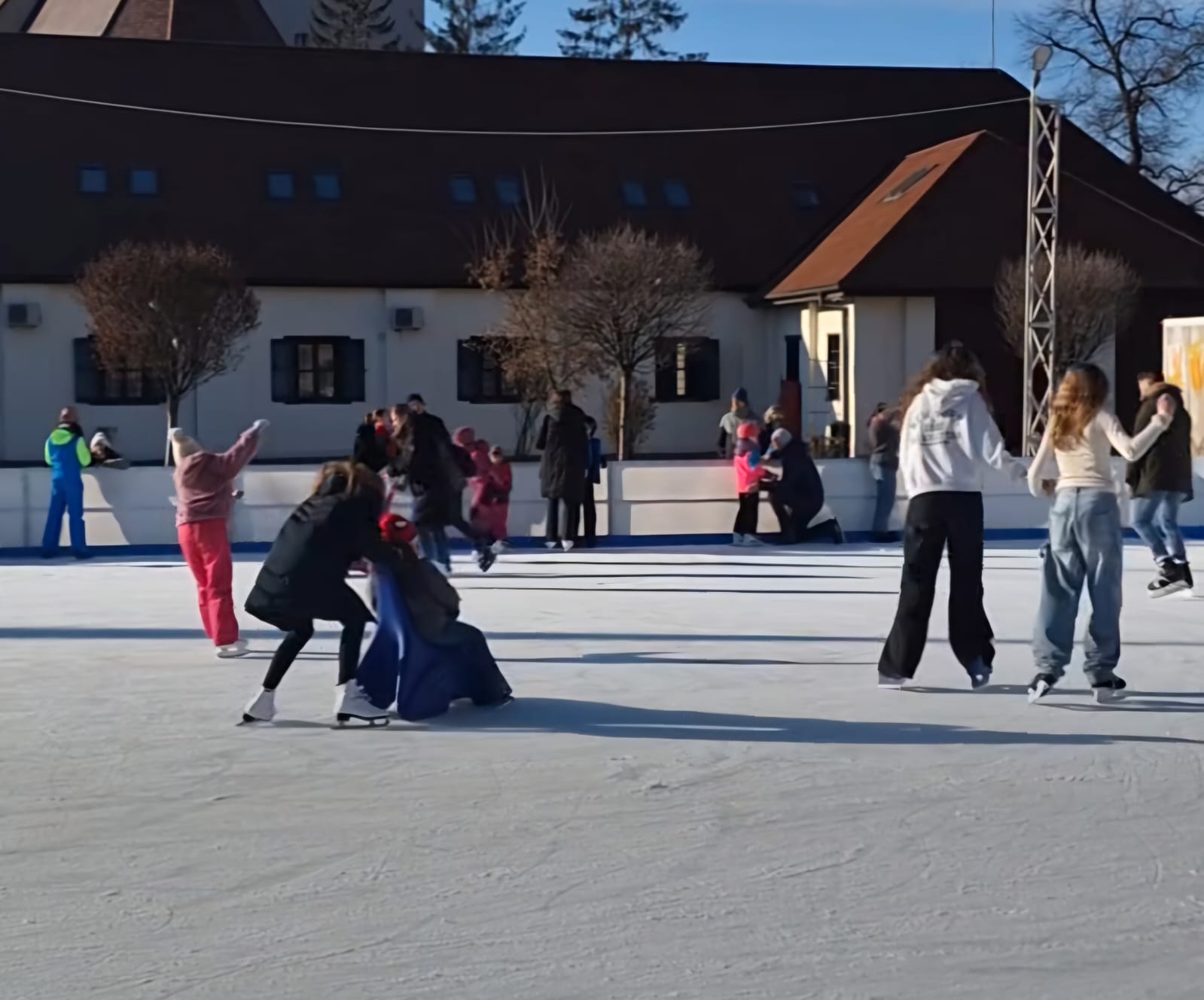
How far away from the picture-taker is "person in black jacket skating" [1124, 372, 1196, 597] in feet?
44.5

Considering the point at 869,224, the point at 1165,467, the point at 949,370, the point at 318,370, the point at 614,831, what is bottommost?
the point at 614,831

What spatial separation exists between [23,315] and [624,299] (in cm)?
1073

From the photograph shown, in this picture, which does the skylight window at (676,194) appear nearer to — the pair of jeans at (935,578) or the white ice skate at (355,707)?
the pair of jeans at (935,578)

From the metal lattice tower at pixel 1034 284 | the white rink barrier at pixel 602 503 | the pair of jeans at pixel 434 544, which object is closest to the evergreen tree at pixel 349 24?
the metal lattice tower at pixel 1034 284

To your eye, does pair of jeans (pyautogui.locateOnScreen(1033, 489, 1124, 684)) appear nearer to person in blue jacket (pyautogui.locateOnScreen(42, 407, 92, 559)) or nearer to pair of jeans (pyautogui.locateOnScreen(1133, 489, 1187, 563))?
pair of jeans (pyautogui.locateOnScreen(1133, 489, 1187, 563))

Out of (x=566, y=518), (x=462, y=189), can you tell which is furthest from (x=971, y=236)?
(x=566, y=518)

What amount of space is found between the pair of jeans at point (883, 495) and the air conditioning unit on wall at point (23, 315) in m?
18.9

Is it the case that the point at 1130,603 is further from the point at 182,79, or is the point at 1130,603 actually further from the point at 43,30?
the point at 43,30

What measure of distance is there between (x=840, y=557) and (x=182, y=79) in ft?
76.8

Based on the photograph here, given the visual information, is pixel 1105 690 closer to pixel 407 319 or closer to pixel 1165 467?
pixel 1165 467

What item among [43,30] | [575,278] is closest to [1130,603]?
[575,278]

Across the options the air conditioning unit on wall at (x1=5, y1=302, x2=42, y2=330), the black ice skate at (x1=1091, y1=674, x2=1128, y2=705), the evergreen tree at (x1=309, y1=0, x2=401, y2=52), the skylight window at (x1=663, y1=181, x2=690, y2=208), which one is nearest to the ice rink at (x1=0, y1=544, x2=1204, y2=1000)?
the black ice skate at (x1=1091, y1=674, x2=1128, y2=705)

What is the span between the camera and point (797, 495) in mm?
18859

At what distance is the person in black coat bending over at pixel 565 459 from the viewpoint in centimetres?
1803
